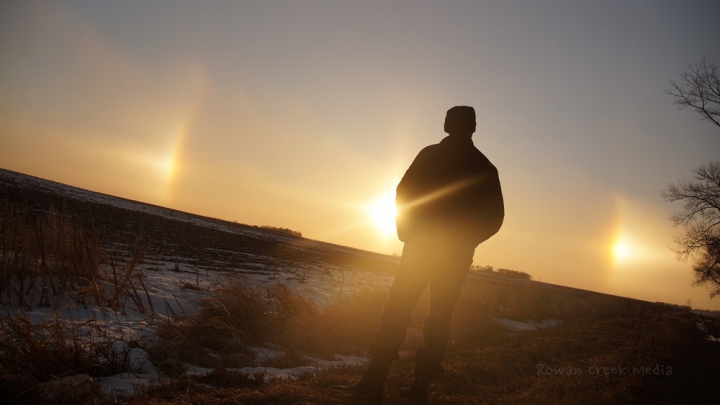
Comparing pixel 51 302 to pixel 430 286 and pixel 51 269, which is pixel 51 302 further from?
pixel 430 286

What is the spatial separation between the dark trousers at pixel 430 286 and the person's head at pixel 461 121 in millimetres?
1035

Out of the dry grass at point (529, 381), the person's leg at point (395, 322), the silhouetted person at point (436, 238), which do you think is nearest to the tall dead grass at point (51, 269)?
the dry grass at point (529, 381)

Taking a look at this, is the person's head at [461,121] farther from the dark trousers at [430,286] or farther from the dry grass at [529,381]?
the dry grass at [529,381]

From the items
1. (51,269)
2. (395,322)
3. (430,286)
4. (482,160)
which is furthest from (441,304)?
(51,269)

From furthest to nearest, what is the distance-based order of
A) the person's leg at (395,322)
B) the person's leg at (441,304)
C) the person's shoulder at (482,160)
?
the person's shoulder at (482,160)
the person's leg at (441,304)
the person's leg at (395,322)

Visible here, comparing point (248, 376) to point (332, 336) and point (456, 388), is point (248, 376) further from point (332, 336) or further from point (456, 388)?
point (332, 336)

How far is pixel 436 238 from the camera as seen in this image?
3.22m

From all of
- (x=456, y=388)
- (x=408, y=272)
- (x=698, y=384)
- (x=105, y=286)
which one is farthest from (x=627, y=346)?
(x=105, y=286)

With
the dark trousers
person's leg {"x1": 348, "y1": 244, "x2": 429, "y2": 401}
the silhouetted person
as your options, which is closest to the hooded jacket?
the silhouetted person

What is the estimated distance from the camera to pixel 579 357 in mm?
5766

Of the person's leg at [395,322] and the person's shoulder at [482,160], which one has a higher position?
the person's shoulder at [482,160]

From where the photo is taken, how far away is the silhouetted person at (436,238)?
10.2 ft

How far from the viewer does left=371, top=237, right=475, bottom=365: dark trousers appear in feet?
10.4

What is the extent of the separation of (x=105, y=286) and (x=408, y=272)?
221 inches
